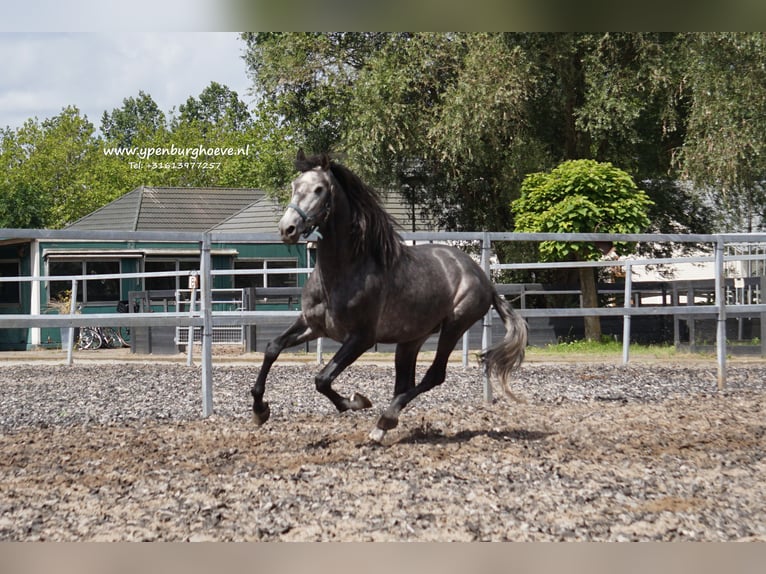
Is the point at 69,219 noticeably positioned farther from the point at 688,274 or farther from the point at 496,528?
the point at 496,528

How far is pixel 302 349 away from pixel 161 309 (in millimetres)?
3556

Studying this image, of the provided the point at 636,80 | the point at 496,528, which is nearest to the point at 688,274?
the point at 636,80

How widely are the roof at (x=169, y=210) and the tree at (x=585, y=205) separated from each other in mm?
11807

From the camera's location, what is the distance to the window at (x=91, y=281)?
20.1 m

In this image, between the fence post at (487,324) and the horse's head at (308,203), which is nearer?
the horse's head at (308,203)

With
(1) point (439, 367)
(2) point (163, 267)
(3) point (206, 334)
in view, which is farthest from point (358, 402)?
(2) point (163, 267)

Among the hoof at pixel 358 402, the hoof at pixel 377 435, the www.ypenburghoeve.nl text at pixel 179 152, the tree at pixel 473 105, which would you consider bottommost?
the hoof at pixel 377 435

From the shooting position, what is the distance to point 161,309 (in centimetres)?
1547

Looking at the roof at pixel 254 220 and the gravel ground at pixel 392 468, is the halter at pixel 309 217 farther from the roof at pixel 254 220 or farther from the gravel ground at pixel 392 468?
the roof at pixel 254 220

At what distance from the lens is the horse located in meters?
4.87

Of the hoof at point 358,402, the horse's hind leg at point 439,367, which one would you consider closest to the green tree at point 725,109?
the horse's hind leg at point 439,367

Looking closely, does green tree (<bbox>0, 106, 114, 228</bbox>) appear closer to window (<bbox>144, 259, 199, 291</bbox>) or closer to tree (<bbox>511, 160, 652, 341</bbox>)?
window (<bbox>144, 259, 199, 291</bbox>)

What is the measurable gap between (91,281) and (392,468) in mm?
17418
